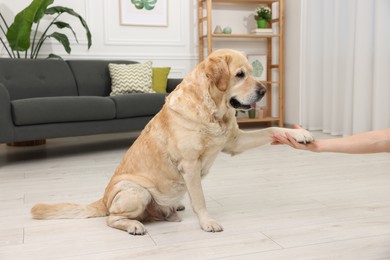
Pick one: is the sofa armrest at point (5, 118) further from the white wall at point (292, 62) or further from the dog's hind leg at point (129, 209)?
the white wall at point (292, 62)

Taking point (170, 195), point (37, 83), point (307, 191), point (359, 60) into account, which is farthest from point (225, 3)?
point (170, 195)

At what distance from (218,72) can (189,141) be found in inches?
12.8

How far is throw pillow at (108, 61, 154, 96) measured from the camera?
438cm

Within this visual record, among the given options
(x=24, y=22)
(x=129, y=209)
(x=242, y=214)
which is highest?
(x=24, y=22)

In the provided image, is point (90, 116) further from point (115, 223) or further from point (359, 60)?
point (359, 60)

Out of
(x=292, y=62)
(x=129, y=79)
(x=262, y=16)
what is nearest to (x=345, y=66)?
(x=292, y=62)

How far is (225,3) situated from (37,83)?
8.84 ft

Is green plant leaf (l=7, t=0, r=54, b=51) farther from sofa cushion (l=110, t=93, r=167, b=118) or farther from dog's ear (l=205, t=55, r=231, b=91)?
dog's ear (l=205, t=55, r=231, b=91)

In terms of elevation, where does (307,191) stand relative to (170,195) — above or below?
below

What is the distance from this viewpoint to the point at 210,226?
1836mm

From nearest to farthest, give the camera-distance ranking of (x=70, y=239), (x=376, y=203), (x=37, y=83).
Result: (x=70, y=239), (x=376, y=203), (x=37, y=83)

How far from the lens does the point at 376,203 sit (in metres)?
2.19

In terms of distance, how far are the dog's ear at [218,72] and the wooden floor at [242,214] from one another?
2.13 feet

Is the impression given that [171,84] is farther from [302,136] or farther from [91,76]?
[302,136]
